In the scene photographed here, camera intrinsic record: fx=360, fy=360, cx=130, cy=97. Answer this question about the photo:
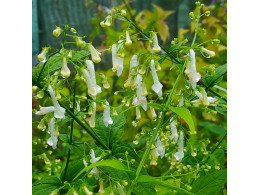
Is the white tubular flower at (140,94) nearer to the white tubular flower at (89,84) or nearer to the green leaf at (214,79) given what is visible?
the white tubular flower at (89,84)

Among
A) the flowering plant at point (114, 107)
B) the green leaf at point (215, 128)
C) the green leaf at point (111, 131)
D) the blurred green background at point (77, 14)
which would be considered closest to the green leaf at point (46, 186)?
the flowering plant at point (114, 107)

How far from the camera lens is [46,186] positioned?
64cm

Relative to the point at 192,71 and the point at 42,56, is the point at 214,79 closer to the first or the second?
the point at 192,71

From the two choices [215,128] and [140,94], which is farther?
[215,128]

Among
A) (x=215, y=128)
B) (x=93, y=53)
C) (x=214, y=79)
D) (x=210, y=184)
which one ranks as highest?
(x=93, y=53)

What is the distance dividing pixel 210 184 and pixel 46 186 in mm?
297

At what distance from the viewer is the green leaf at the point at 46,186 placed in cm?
63

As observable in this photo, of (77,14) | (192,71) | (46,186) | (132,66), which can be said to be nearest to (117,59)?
(132,66)

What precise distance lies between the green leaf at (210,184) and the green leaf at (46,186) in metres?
0.25

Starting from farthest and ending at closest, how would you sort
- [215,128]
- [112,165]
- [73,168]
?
1. [215,128]
2. [73,168]
3. [112,165]

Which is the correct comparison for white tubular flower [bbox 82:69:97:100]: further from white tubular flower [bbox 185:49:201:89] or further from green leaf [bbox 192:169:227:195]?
green leaf [bbox 192:169:227:195]

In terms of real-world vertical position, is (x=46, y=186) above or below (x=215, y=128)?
above
